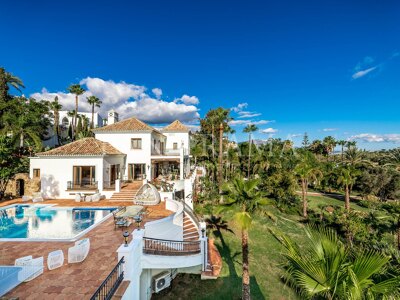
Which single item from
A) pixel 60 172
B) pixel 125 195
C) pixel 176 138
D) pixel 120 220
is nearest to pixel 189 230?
pixel 120 220

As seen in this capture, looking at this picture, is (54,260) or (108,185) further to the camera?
(108,185)

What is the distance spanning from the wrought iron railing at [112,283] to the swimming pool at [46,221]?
527 cm

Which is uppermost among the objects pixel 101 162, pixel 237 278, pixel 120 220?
pixel 101 162

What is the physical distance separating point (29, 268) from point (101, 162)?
50.1ft

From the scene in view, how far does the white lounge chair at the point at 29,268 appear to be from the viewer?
299 inches

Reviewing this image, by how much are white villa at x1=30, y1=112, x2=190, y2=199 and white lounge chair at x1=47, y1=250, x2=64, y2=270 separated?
535 inches

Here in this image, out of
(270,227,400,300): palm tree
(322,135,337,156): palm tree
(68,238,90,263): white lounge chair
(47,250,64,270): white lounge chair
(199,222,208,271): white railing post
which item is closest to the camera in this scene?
(270,227,400,300): palm tree

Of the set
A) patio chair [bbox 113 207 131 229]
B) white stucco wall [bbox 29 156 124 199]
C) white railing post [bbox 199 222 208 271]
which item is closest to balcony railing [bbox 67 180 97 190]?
white stucco wall [bbox 29 156 124 199]

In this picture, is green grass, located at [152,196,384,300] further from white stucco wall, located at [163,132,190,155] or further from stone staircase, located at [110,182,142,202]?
white stucco wall, located at [163,132,190,155]

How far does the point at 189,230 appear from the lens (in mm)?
17594

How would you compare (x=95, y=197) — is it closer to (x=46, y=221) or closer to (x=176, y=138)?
(x=46, y=221)

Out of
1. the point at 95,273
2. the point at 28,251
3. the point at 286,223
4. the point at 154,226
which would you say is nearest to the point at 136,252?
the point at 95,273

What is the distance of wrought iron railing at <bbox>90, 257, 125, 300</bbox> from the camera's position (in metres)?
6.69

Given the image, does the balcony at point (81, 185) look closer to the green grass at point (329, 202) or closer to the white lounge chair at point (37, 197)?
the white lounge chair at point (37, 197)
